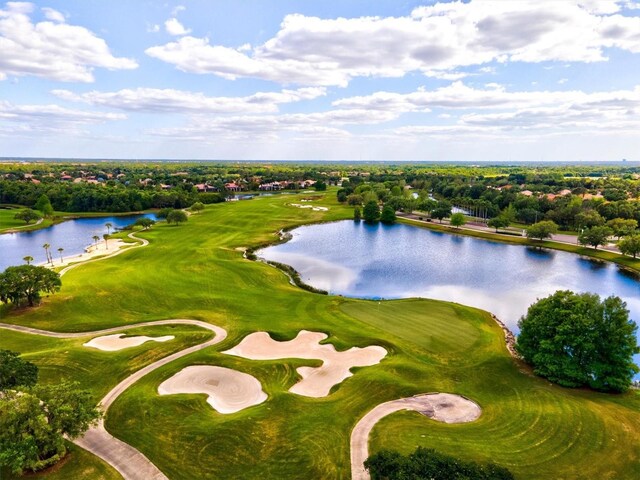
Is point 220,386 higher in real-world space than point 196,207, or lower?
lower

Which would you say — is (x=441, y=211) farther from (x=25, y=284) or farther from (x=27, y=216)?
(x=27, y=216)

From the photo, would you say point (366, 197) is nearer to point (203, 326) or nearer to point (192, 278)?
point (192, 278)

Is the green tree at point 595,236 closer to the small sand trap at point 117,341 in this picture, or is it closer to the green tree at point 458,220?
the green tree at point 458,220

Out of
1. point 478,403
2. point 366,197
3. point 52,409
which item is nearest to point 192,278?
point 52,409

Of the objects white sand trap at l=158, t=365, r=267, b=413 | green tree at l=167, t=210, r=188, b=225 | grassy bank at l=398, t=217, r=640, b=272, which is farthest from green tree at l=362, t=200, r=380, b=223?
white sand trap at l=158, t=365, r=267, b=413

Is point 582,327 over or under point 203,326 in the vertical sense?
over

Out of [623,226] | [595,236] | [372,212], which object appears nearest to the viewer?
[595,236]

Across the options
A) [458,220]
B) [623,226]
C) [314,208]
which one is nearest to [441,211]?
[458,220]

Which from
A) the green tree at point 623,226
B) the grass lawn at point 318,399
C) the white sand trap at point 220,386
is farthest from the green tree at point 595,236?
the white sand trap at point 220,386
